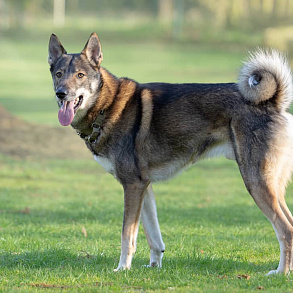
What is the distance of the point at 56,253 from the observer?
6898 mm

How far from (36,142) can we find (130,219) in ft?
40.4

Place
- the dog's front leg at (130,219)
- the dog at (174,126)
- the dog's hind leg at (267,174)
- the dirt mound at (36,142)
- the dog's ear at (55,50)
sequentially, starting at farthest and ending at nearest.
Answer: the dirt mound at (36,142), the dog's ear at (55,50), the dog's front leg at (130,219), the dog at (174,126), the dog's hind leg at (267,174)

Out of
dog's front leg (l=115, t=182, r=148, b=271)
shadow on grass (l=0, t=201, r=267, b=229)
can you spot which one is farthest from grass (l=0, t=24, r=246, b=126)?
dog's front leg (l=115, t=182, r=148, b=271)

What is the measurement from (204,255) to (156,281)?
4.21ft

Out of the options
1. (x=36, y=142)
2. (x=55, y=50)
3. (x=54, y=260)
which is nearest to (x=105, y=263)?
(x=54, y=260)

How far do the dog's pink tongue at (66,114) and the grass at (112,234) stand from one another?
4.71 feet

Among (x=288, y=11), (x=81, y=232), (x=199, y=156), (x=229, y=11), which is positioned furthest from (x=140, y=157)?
(x=229, y=11)

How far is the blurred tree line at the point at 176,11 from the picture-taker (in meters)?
46.2

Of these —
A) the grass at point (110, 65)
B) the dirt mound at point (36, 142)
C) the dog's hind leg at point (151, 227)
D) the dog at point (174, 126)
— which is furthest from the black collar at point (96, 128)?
the grass at point (110, 65)

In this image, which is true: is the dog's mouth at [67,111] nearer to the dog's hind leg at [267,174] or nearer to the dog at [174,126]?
the dog at [174,126]

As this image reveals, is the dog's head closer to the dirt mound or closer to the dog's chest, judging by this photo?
the dog's chest

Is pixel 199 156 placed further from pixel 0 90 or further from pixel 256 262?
pixel 0 90

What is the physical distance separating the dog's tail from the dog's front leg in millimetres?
1462

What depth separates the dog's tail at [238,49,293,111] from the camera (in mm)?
6363
